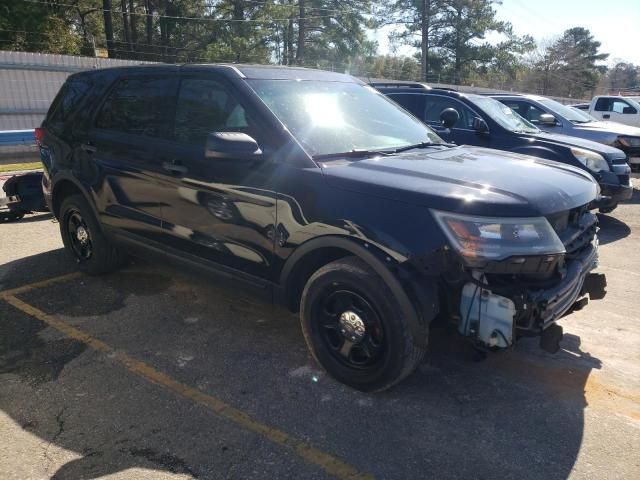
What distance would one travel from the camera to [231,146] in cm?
312

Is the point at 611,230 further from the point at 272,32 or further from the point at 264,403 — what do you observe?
the point at 272,32

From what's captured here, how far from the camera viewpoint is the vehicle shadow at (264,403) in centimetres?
259

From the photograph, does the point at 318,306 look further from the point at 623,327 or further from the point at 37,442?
the point at 623,327

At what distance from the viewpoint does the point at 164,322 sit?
4.12 meters

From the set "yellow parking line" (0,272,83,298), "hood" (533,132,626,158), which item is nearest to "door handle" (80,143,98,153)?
"yellow parking line" (0,272,83,298)

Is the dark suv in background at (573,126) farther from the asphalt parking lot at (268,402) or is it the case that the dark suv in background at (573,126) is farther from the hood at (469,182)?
the hood at (469,182)

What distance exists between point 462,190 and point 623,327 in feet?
7.55

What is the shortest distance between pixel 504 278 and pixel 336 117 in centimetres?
161

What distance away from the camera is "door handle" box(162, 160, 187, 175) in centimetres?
373

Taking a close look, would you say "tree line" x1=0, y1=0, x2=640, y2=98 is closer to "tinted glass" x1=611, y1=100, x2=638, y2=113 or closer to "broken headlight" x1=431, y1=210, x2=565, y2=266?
"tinted glass" x1=611, y1=100, x2=638, y2=113

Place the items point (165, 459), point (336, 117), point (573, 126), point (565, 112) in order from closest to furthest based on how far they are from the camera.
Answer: point (165, 459) < point (336, 117) < point (573, 126) < point (565, 112)

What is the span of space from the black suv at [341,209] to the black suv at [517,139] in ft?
11.7

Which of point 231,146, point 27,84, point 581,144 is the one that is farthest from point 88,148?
point 27,84

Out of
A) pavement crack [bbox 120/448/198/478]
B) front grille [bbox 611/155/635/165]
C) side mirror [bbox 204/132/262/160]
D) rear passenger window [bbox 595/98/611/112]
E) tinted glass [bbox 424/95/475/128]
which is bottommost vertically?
pavement crack [bbox 120/448/198/478]
